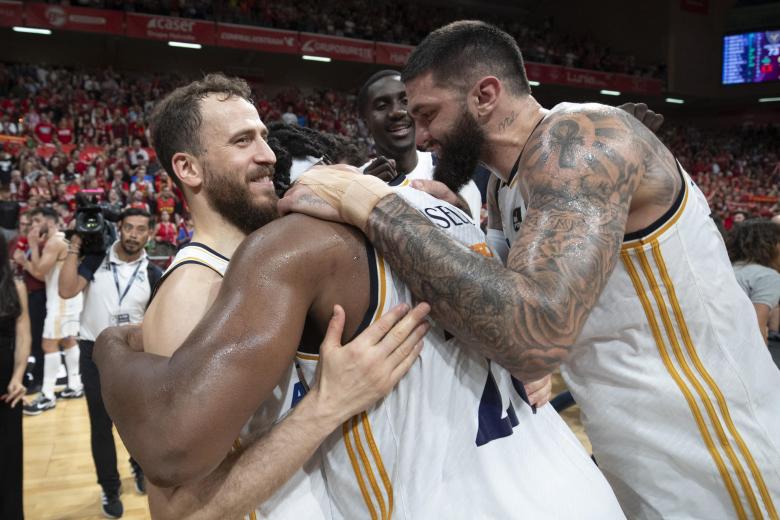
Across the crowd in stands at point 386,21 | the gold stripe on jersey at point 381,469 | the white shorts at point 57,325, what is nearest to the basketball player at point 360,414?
the gold stripe on jersey at point 381,469

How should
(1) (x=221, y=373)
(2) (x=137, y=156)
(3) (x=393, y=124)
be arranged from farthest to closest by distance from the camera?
(2) (x=137, y=156) < (3) (x=393, y=124) < (1) (x=221, y=373)

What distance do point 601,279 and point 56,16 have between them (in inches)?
724

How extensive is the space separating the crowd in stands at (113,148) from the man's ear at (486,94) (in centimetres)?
619

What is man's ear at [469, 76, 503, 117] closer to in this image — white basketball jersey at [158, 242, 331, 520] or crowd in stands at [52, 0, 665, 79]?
white basketball jersey at [158, 242, 331, 520]

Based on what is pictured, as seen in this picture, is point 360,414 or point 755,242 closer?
point 360,414

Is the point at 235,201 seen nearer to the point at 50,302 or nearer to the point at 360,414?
the point at 360,414

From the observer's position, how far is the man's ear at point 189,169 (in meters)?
1.99

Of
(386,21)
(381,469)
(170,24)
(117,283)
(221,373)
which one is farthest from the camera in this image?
(386,21)

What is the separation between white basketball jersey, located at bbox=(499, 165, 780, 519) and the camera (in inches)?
62.4

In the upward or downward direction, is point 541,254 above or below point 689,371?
above

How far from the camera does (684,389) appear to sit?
160cm

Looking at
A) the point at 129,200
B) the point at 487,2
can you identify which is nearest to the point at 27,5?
the point at 129,200

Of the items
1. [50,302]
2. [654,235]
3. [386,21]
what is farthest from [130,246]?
[386,21]

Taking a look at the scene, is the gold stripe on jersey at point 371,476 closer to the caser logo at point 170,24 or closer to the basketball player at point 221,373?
the basketball player at point 221,373
